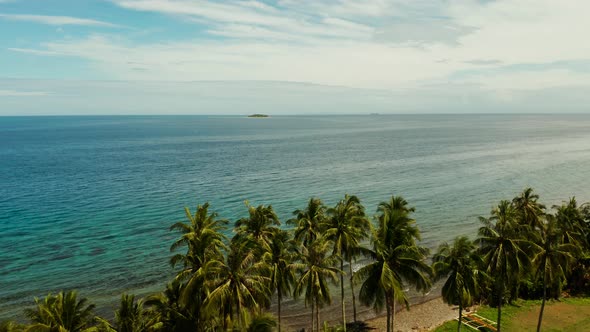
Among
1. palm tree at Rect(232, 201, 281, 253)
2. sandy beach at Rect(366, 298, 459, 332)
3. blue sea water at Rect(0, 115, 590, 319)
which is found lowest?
sandy beach at Rect(366, 298, 459, 332)

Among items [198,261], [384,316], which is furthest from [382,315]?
[198,261]

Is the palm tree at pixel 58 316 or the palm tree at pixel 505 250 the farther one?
the palm tree at pixel 505 250

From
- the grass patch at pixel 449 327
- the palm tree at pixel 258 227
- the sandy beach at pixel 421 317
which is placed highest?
the palm tree at pixel 258 227

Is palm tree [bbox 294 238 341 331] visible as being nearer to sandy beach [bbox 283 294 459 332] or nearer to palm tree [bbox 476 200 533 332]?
sandy beach [bbox 283 294 459 332]

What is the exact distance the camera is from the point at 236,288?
30000mm

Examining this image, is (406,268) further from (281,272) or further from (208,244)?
(208,244)

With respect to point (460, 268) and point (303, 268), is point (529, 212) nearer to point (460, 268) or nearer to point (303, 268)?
point (460, 268)

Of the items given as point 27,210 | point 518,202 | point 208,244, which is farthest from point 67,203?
point 518,202

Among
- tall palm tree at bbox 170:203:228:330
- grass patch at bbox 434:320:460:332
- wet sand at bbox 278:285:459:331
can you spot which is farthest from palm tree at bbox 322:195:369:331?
grass patch at bbox 434:320:460:332

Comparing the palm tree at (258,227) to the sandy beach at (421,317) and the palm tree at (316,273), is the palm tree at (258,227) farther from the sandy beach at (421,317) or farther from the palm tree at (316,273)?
the sandy beach at (421,317)

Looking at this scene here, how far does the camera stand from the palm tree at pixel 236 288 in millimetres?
29656

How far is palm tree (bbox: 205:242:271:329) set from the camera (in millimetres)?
29656

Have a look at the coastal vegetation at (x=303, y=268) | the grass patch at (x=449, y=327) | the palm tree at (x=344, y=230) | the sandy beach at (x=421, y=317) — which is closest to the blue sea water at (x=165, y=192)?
the sandy beach at (x=421, y=317)

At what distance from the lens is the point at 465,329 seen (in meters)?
46.1
